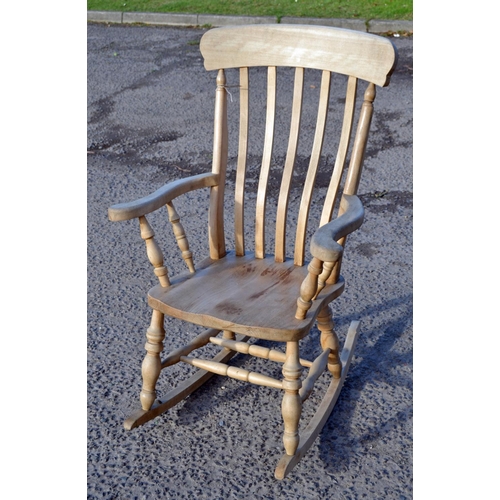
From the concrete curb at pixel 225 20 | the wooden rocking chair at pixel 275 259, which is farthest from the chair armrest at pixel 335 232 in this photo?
the concrete curb at pixel 225 20

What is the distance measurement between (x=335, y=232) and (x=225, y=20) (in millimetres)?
6252

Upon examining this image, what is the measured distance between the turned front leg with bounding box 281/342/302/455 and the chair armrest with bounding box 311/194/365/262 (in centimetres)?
33

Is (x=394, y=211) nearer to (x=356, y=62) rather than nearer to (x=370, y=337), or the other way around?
(x=370, y=337)

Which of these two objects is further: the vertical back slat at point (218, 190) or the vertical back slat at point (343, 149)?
the vertical back slat at point (218, 190)

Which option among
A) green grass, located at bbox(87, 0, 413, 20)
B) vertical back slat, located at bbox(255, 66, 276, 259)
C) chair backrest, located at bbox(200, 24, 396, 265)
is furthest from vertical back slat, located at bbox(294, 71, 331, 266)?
green grass, located at bbox(87, 0, 413, 20)

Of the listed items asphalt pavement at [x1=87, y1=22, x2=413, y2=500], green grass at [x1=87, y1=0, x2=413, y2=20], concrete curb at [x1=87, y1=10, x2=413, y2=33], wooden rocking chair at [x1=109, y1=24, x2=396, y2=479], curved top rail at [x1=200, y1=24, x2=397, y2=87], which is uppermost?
green grass at [x1=87, y1=0, x2=413, y2=20]

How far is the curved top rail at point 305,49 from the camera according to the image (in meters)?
2.04

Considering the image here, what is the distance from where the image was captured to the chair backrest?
2.07 meters

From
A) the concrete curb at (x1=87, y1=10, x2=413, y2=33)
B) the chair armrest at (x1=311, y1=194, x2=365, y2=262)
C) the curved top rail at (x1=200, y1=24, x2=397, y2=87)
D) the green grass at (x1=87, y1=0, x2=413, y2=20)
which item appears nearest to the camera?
the chair armrest at (x1=311, y1=194, x2=365, y2=262)

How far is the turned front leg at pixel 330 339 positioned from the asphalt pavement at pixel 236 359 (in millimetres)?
130

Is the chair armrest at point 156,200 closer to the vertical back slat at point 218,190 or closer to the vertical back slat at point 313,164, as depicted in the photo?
the vertical back slat at point 218,190

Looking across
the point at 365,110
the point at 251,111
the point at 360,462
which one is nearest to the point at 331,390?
the point at 360,462

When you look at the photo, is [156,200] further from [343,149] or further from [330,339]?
[330,339]

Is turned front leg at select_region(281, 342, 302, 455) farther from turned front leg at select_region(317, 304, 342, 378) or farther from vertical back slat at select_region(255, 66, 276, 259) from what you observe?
vertical back slat at select_region(255, 66, 276, 259)
